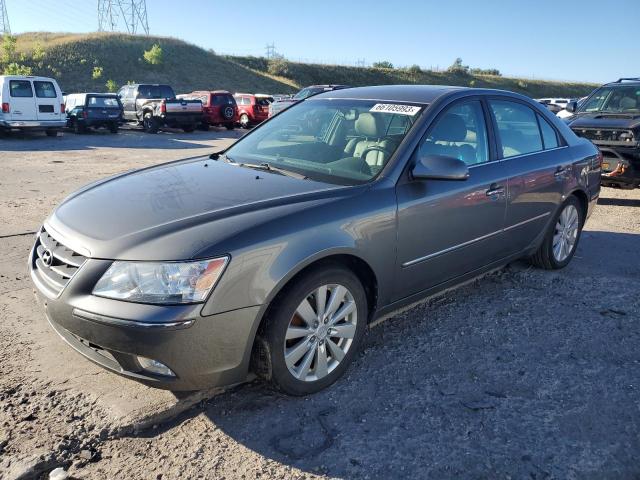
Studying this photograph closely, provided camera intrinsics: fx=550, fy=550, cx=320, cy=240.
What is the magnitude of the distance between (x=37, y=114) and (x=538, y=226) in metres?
16.6

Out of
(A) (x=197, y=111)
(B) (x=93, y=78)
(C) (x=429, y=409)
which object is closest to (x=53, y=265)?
(C) (x=429, y=409)

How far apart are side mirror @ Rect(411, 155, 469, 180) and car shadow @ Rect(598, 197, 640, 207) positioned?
666 centimetres

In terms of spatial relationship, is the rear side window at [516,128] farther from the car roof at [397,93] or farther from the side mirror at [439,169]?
the side mirror at [439,169]

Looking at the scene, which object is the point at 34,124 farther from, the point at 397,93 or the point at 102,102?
the point at 397,93

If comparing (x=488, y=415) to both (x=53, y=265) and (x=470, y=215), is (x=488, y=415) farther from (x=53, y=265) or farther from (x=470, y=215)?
(x=53, y=265)

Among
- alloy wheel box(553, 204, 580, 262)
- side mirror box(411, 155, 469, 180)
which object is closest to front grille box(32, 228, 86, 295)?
side mirror box(411, 155, 469, 180)

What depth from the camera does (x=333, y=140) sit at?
3.82m

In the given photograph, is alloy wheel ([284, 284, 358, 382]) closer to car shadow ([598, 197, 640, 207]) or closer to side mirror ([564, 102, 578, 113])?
car shadow ([598, 197, 640, 207])

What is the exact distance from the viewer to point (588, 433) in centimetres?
279

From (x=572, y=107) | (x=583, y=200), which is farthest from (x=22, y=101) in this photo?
(x=583, y=200)

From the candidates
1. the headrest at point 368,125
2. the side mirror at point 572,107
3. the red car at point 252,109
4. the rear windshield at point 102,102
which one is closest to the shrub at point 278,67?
the red car at point 252,109

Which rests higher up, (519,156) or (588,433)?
(519,156)

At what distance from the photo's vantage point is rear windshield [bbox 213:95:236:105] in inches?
878

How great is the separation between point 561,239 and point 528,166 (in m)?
1.13
